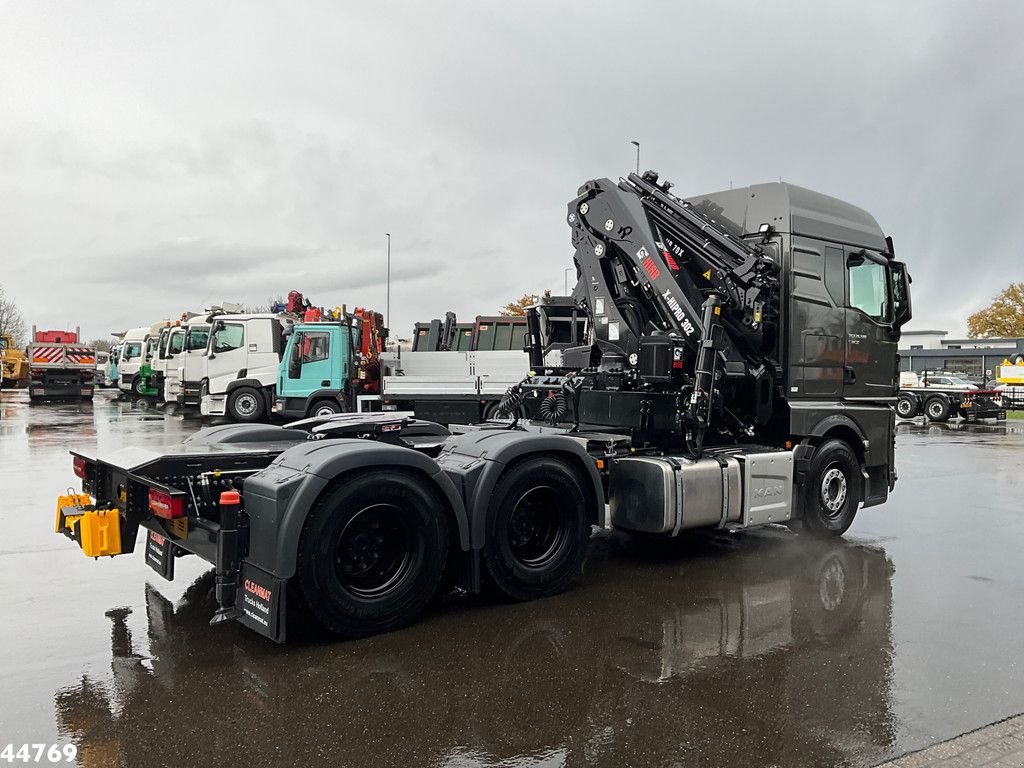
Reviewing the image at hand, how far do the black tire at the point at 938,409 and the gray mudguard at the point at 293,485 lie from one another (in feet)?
89.8

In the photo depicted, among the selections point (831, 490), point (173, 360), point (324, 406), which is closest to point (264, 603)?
point (831, 490)

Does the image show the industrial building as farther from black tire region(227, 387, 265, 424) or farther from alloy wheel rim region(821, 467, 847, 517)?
alloy wheel rim region(821, 467, 847, 517)

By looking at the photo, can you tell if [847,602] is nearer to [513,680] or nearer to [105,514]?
[513,680]

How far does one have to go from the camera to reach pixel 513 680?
4.32 metres

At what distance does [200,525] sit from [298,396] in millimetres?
14514

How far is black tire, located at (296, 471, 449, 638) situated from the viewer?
468 centimetres

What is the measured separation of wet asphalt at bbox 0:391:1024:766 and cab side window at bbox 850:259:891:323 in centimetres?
271

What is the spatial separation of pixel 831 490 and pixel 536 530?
3.88 metres

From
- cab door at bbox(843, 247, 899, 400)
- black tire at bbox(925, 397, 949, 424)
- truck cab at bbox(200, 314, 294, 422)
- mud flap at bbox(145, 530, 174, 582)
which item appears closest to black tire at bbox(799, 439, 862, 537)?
cab door at bbox(843, 247, 899, 400)

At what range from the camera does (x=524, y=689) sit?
4.20 meters

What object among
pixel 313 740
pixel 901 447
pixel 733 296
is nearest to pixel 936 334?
pixel 901 447

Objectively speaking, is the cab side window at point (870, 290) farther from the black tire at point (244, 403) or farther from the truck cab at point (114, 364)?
the truck cab at point (114, 364)

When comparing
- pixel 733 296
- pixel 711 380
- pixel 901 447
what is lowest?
pixel 901 447

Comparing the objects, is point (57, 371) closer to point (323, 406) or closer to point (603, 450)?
point (323, 406)
